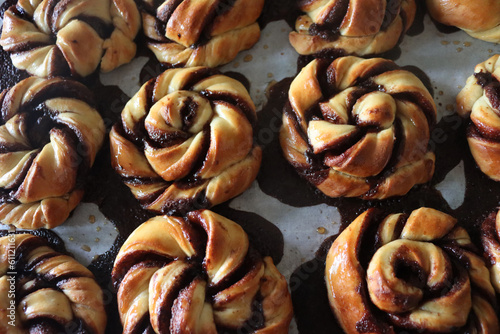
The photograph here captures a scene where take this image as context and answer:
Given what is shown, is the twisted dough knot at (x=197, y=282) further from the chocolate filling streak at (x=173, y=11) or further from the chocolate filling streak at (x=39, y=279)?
the chocolate filling streak at (x=173, y=11)

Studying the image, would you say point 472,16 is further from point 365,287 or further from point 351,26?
point 365,287

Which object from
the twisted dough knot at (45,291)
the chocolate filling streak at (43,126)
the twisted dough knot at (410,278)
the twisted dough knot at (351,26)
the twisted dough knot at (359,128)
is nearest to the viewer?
the twisted dough knot at (410,278)

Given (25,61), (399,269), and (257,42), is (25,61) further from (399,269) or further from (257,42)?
(399,269)

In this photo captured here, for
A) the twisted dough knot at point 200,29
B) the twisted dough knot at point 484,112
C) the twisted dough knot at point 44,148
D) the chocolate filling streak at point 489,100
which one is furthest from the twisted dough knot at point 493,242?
the twisted dough knot at point 44,148

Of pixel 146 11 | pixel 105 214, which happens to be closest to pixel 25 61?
pixel 146 11

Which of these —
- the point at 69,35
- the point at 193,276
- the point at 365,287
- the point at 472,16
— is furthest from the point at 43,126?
the point at 472,16

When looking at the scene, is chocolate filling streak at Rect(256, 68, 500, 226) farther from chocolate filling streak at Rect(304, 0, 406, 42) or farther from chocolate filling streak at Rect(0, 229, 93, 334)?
chocolate filling streak at Rect(0, 229, 93, 334)

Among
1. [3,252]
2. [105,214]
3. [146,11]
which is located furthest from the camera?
→ [146,11]
